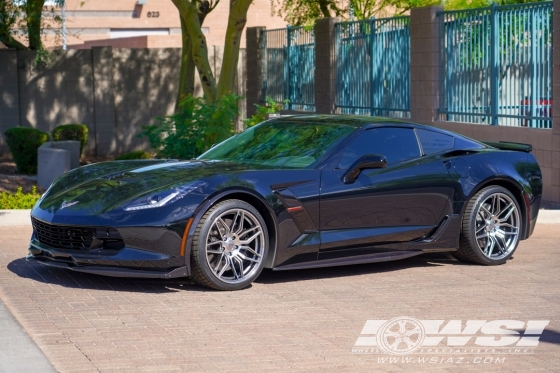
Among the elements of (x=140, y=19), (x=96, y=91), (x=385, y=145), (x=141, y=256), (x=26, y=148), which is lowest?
(x=141, y=256)

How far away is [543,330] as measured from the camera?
6.57 meters

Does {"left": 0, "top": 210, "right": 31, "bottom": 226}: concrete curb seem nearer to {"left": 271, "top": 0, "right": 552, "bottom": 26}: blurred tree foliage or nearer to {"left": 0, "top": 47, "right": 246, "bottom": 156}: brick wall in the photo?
{"left": 0, "top": 47, "right": 246, "bottom": 156}: brick wall

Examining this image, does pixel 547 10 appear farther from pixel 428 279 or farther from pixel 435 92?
pixel 428 279

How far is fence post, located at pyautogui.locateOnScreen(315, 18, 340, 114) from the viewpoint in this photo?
2062 centimetres

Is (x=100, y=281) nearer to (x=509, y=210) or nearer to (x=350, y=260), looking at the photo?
(x=350, y=260)

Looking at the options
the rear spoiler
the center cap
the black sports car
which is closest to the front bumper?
the black sports car

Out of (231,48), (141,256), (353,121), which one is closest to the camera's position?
(141,256)

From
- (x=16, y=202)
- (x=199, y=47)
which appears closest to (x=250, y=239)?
(x=16, y=202)

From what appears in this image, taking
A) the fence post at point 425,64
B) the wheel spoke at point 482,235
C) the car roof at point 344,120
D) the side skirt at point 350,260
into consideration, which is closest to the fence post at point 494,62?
the fence post at point 425,64

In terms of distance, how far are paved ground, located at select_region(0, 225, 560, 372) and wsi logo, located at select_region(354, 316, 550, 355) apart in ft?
0.28

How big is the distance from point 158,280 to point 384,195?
2.09 meters

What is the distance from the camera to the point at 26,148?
59.1 ft

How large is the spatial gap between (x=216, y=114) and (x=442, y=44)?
4.21m

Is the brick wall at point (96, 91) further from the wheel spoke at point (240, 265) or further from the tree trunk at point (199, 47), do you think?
the wheel spoke at point (240, 265)
